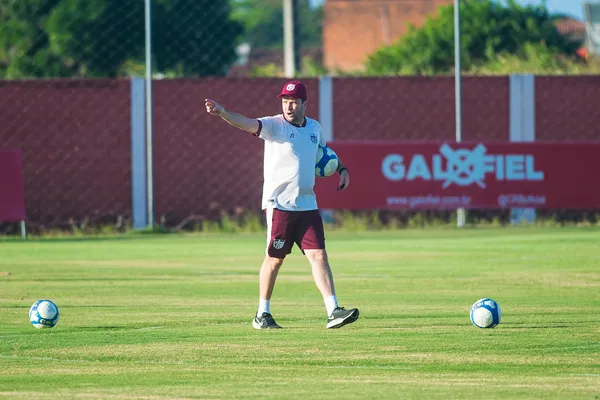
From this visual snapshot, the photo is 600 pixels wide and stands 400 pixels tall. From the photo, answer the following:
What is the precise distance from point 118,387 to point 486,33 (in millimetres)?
40641

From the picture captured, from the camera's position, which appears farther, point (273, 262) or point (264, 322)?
point (273, 262)

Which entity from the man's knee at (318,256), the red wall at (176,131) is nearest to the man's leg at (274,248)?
the man's knee at (318,256)

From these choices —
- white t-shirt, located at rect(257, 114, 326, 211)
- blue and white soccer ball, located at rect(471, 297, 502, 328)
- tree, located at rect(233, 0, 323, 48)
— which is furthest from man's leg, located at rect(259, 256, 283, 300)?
tree, located at rect(233, 0, 323, 48)

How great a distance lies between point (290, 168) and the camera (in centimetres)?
1170

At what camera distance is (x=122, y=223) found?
2784 cm

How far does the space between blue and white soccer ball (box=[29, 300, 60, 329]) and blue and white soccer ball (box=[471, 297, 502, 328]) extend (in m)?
3.62

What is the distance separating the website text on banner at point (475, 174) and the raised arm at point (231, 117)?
15172 millimetres

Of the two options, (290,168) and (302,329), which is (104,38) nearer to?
(290,168)

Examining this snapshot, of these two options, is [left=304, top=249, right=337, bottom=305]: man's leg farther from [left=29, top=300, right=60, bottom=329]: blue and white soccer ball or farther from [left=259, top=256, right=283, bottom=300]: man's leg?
[left=29, top=300, right=60, bottom=329]: blue and white soccer ball

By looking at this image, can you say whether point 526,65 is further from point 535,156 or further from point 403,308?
point 403,308

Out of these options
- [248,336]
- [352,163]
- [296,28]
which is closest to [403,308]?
[248,336]

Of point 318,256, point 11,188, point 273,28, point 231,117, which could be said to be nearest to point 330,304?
point 318,256

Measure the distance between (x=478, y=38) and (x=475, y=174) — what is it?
21668 millimetres

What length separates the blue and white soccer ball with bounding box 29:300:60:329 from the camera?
11.5 meters
